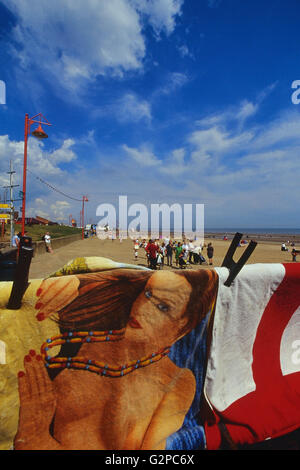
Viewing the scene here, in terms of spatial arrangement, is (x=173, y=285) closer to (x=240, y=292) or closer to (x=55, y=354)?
(x=240, y=292)

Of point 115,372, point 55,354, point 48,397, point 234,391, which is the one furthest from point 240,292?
point 48,397

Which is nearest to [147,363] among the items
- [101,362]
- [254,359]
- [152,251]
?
[101,362]

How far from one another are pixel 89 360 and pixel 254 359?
1368 mm

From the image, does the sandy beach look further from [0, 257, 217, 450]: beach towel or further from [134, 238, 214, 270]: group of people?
[0, 257, 217, 450]: beach towel

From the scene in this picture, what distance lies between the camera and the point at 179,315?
1616 mm

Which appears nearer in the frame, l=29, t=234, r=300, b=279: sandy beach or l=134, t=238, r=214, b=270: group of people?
l=29, t=234, r=300, b=279: sandy beach

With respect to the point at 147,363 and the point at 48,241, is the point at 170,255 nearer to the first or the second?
the point at 48,241

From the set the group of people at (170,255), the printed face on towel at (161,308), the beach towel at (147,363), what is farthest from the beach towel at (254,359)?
the group of people at (170,255)

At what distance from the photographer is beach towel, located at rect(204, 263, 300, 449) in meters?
1.69

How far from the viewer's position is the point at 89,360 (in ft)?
4.73

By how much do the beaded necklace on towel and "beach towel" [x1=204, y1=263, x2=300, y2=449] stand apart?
1.98 feet

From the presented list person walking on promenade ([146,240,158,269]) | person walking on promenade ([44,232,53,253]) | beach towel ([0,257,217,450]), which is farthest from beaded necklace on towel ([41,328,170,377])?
person walking on promenade ([44,232,53,253])

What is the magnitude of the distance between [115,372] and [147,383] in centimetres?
27

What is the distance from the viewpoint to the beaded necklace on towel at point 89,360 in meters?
1.37
